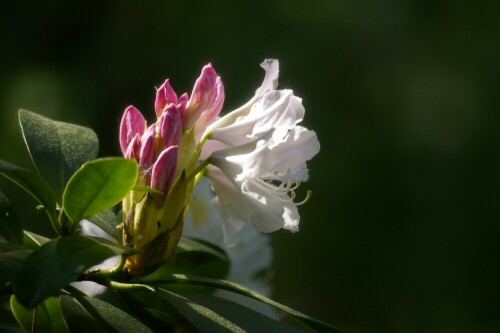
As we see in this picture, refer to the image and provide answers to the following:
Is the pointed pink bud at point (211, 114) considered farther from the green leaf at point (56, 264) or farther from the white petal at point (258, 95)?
the green leaf at point (56, 264)

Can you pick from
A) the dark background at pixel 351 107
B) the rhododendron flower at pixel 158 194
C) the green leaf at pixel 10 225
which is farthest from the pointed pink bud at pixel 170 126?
the dark background at pixel 351 107

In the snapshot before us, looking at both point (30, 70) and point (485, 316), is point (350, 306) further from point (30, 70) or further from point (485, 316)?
point (30, 70)

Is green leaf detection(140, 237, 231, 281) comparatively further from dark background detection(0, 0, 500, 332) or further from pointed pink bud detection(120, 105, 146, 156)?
dark background detection(0, 0, 500, 332)

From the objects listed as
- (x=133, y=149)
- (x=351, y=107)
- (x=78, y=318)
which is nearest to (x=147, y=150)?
(x=133, y=149)

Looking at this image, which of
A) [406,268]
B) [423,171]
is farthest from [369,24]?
[406,268]

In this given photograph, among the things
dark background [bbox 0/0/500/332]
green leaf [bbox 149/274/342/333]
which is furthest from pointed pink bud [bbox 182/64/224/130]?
dark background [bbox 0/0/500/332]

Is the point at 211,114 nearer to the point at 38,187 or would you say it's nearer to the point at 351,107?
the point at 38,187
